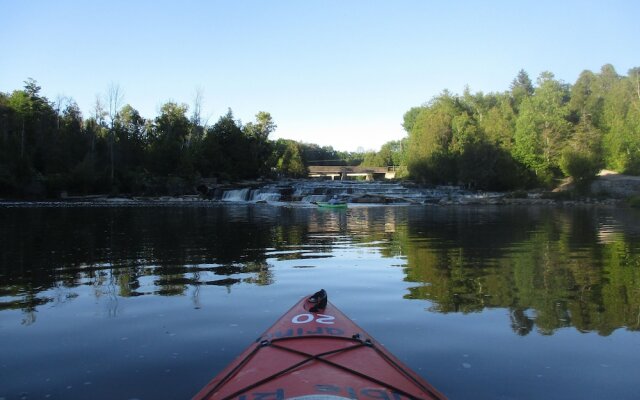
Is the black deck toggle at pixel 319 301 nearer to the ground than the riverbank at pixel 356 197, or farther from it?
nearer to the ground

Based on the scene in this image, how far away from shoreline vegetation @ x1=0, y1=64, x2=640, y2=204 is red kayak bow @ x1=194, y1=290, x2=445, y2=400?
154 feet

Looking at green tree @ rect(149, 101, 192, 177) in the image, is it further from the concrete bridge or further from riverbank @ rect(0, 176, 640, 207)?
the concrete bridge

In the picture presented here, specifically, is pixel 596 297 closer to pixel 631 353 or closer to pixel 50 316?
pixel 631 353

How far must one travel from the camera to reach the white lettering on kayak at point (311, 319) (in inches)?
193

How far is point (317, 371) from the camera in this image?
144 inches

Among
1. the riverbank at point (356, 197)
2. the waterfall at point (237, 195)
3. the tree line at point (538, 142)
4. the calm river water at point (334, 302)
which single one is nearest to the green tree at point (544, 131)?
the tree line at point (538, 142)

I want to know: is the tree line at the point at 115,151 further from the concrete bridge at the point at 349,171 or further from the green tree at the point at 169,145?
the concrete bridge at the point at 349,171

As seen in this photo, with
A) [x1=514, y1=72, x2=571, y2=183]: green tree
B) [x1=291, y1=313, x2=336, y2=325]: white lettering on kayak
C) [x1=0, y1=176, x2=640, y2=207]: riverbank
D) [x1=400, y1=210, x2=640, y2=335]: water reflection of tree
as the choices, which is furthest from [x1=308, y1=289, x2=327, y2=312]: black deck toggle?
[x1=514, y1=72, x2=571, y2=183]: green tree

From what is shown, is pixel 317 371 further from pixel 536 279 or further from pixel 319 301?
pixel 536 279

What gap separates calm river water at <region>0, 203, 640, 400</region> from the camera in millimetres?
4941

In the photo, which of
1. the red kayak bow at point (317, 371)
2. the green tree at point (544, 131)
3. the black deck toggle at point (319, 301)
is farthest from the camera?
the green tree at point (544, 131)

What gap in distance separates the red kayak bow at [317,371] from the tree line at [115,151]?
53.5 meters

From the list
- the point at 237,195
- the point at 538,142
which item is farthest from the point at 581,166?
the point at 237,195

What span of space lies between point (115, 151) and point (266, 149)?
22920 mm
